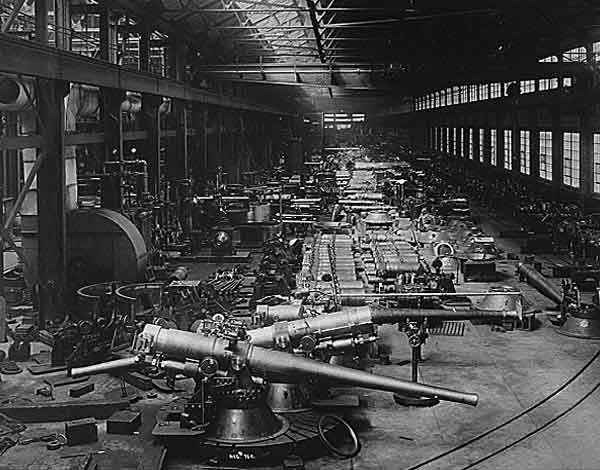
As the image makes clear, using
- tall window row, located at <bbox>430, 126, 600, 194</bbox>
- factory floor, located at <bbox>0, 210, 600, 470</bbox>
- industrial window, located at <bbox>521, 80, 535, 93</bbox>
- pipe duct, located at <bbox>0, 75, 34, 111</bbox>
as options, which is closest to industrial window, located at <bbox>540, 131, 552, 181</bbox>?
tall window row, located at <bbox>430, 126, 600, 194</bbox>

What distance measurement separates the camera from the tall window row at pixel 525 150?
25000mm

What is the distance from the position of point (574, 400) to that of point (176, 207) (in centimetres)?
1404

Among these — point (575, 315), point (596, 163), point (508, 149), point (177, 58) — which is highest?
point (177, 58)

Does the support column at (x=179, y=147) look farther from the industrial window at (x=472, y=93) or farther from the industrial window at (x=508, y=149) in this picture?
the industrial window at (x=472, y=93)

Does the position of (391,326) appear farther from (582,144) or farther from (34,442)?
(582,144)

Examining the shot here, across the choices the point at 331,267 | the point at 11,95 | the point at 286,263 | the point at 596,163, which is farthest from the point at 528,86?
the point at 11,95

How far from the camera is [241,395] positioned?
827 cm

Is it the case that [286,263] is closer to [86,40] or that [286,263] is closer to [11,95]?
[11,95]

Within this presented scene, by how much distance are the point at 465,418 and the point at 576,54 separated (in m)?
19.6

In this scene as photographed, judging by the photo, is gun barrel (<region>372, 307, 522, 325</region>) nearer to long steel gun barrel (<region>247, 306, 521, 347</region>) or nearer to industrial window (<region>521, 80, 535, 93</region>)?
long steel gun barrel (<region>247, 306, 521, 347</region>)

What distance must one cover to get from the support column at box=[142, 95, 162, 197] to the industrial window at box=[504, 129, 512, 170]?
1844 cm

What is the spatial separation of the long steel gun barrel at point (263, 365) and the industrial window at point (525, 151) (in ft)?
79.0

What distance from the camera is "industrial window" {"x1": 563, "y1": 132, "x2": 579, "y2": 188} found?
2509 centimetres

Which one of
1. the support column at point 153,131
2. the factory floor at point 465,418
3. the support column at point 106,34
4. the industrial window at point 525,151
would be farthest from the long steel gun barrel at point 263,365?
the industrial window at point 525,151
